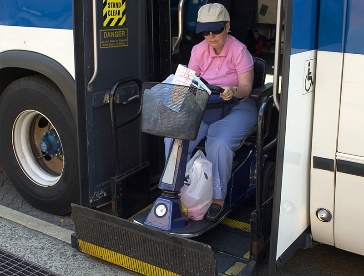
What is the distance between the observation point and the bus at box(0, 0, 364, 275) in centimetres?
282

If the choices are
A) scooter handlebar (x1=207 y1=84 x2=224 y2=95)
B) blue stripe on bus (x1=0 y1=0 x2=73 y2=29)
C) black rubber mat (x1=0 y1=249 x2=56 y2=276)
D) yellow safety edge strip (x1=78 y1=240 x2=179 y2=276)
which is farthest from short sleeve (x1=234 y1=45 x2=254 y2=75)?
black rubber mat (x1=0 y1=249 x2=56 y2=276)

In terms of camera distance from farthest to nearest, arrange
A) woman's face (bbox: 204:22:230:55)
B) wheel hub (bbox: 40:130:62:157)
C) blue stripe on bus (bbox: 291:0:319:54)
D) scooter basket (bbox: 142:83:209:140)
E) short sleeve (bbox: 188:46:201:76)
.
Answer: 1. wheel hub (bbox: 40:130:62:157)
2. short sleeve (bbox: 188:46:201:76)
3. woman's face (bbox: 204:22:230:55)
4. scooter basket (bbox: 142:83:209:140)
5. blue stripe on bus (bbox: 291:0:319:54)

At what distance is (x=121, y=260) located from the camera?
341cm

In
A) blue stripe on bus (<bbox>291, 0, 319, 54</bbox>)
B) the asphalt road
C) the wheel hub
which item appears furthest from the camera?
the wheel hub

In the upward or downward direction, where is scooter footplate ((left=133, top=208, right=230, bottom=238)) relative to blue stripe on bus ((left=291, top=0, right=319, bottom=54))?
downward

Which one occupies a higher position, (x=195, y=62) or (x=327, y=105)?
(x=195, y=62)

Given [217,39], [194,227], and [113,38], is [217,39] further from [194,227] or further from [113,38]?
[194,227]

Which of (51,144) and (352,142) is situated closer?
(352,142)

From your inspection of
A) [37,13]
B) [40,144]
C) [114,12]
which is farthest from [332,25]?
[40,144]

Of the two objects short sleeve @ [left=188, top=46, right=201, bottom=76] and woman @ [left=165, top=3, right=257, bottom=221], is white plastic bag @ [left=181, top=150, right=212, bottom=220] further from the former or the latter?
short sleeve @ [left=188, top=46, right=201, bottom=76]

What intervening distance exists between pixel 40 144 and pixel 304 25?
2422 millimetres

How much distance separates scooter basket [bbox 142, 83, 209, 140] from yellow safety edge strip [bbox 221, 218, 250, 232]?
87 centimetres

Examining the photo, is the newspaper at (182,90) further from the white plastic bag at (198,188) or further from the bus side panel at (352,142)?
the bus side panel at (352,142)

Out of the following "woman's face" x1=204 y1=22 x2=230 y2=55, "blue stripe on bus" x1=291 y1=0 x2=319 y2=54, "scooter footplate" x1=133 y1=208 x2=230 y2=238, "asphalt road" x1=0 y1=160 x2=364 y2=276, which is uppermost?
"blue stripe on bus" x1=291 y1=0 x2=319 y2=54
